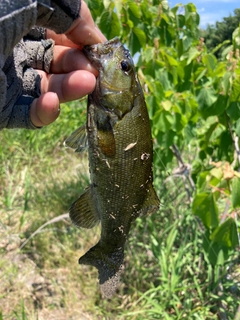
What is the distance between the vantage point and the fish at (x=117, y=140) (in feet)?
Result: 4.31

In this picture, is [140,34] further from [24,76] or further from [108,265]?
[108,265]

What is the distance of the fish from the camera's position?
131 centimetres

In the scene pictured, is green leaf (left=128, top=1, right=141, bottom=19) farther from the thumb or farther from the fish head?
the thumb

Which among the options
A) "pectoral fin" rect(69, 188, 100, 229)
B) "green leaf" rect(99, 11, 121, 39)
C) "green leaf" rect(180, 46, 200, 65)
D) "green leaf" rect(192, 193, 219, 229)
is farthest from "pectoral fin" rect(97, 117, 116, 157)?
"green leaf" rect(180, 46, 200, 65)

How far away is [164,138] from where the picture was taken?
2.36 metres

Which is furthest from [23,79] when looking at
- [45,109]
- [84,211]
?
[84,211]

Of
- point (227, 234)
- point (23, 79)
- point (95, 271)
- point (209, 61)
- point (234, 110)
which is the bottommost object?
point (95, 271)

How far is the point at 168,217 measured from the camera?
2949mm

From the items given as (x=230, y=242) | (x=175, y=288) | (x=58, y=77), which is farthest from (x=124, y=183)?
(x=175, y=288)

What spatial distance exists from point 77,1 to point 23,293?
6.83 feet

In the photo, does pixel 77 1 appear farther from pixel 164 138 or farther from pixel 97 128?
pixel 164 138

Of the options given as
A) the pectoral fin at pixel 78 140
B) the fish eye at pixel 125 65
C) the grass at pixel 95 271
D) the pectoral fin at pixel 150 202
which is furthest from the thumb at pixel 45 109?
the grass at pixel 95 271

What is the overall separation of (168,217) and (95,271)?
0.69m

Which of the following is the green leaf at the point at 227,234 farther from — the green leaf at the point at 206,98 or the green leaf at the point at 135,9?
the green leaf at the point at 135,9
